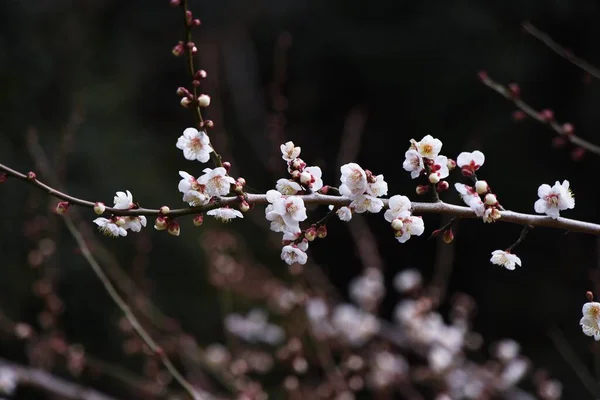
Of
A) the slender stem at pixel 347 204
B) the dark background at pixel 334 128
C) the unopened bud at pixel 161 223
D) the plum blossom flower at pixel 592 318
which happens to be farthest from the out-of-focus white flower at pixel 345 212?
the dark background at pixel 334 128

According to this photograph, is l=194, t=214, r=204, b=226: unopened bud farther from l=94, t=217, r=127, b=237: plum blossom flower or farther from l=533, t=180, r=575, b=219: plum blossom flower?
l=533, t=180, r=575, b=219: plum blossom flower

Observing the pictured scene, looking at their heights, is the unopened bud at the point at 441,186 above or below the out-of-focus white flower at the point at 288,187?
above

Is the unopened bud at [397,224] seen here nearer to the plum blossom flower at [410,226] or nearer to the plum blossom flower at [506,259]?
the plum blossom flower at [410,226]

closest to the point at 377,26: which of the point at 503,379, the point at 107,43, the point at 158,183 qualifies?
the point at 158,183

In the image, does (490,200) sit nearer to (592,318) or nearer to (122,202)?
(592,318)

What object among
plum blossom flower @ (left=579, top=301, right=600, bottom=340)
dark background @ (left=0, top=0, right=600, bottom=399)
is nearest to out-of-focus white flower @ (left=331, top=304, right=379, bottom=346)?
dark background @ (left=0, top=0, right=600, bottom=399)

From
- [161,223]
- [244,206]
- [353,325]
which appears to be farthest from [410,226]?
[353,325]
